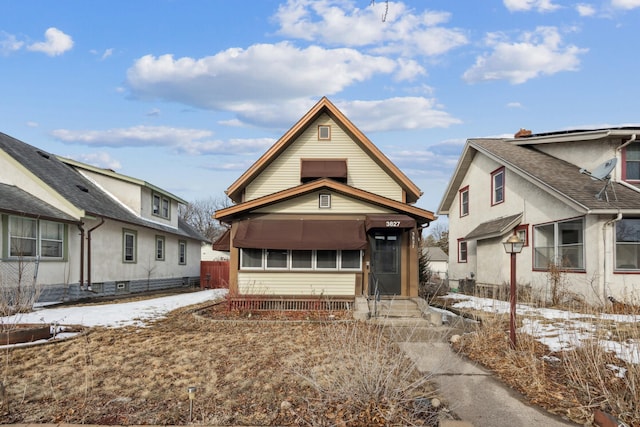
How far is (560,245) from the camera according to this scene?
14.6m

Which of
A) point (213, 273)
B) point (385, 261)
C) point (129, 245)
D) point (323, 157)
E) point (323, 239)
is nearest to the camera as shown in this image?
point (323, 239)

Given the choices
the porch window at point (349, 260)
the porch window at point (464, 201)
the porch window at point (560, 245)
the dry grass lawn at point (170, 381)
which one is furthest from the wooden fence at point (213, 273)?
the porch window at point (560, 245)

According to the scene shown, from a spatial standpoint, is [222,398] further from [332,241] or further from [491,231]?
[491,231]

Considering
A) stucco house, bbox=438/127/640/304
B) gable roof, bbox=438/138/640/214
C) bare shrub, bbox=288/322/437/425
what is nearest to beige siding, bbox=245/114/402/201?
gable roof, bbox=438/138/640/214

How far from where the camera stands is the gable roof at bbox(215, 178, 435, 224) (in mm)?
13844

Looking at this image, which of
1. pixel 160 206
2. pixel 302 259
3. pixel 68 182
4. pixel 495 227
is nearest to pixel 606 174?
pixel 495 227

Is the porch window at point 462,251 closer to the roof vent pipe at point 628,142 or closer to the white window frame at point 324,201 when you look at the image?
the roof vent pipe at point 628,142

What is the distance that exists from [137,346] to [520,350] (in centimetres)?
722

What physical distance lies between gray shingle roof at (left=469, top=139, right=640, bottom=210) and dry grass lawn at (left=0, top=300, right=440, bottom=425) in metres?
9.54

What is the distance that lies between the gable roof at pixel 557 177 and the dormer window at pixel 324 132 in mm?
7053

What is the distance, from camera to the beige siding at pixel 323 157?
50.9 feet

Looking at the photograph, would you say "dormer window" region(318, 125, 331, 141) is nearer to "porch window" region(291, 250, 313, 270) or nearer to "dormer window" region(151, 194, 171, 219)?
"porch window" region(291, 250, 313, 270)

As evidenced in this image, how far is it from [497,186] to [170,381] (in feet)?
55.4

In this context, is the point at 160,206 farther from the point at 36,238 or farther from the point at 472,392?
the point at 472,392
